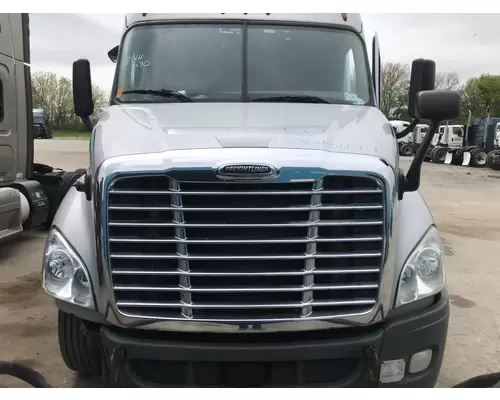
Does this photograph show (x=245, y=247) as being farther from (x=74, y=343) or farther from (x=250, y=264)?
(x=74, y=343)

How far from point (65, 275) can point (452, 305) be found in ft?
14.0

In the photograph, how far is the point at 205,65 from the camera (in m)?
4.38

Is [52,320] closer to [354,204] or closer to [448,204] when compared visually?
[354,204]

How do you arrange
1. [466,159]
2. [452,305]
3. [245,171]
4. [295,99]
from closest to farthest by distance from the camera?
[245,171]
[295,99]
[452,305]
[466,159]

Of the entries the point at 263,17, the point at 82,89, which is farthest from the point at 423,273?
the point at 82,89

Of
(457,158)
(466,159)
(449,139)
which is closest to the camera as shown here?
(466,159)

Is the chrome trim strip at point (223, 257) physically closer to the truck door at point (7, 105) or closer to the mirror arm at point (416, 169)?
the mirror arm at point (416, 169)

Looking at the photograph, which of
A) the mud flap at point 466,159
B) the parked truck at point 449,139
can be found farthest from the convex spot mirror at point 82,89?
the parked truck at point 449,139

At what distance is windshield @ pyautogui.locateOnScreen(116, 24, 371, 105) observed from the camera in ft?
14.1

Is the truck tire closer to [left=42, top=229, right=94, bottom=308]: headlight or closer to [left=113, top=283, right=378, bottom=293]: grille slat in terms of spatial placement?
[left=113, top=283, right=378, bottom=293]: grille slat

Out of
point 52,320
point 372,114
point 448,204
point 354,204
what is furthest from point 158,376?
point 448,204

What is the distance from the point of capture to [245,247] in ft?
9.73

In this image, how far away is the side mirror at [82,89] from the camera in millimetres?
4691

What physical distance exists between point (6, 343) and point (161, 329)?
8.01 feet
